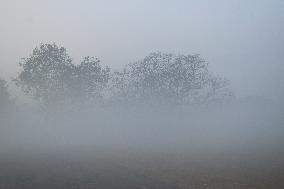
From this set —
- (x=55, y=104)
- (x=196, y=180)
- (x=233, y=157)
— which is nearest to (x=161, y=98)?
(x=55, y=104)

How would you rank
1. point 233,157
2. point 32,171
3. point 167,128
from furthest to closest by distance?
1. point 167,128
2. point 233,157
3. point 32,171

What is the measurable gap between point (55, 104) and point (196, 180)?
51.2 meters

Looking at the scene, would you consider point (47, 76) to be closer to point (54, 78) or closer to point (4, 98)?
point (54, 78)

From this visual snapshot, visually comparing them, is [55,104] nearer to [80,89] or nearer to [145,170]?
[80,89]

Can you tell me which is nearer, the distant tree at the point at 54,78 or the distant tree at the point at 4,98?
the distant tree at the point at 54,78

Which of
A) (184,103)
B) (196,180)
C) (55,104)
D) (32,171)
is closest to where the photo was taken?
(196,180)

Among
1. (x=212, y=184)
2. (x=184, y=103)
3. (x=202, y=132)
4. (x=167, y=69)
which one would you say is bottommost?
(x=212, y=184)

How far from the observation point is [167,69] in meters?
84.1

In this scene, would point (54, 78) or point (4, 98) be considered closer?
point (54, 78)

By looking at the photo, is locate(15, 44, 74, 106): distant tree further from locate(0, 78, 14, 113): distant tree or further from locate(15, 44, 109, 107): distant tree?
locate(0, 78, 14, 113): distant tree

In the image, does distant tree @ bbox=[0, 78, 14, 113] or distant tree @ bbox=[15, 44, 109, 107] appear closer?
distant tree @ bbox=[15, 44, 109, 107]

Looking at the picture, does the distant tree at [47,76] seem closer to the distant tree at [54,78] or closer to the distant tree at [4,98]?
the distant tree at [54,78]

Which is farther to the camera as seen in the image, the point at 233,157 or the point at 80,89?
the point at 80,89

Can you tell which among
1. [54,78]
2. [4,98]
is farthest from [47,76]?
[4,98]
